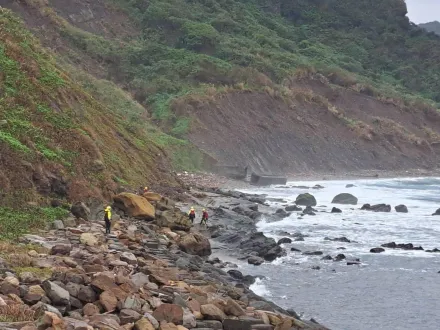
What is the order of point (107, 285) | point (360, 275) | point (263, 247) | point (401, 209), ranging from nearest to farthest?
point (107, 285)
point (360, 275)
point (263, 247)
point (401, 209)

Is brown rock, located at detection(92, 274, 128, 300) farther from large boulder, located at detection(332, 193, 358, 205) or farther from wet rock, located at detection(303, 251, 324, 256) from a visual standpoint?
large boulder, located at detection(332, 193, 358, 205)

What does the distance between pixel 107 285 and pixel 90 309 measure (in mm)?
882

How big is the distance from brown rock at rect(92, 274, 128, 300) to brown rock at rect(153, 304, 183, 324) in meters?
0.75

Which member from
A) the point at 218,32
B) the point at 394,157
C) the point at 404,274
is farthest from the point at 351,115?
the point at 404,274

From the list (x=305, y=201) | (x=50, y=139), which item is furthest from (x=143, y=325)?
(x=305, y=201)

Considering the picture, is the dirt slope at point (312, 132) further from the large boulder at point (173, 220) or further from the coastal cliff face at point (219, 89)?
the large boulder at point (173, 220)

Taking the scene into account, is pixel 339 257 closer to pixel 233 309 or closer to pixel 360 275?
pixel 360 275

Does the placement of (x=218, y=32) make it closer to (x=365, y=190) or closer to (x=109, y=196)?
(x=365, y=190)

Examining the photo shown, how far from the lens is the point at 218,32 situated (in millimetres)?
80625

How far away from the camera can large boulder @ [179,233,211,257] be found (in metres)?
22.2

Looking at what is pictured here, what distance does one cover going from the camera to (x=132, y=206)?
24.5 m

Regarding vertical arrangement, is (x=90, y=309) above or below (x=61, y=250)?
below

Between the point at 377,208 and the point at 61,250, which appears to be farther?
the point at 377,208

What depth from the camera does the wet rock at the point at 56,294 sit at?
37.7ft
